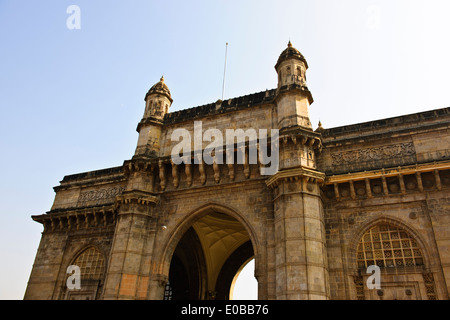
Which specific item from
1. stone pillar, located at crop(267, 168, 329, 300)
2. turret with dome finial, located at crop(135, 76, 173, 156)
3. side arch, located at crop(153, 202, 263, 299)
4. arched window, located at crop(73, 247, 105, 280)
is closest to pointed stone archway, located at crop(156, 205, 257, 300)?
arched window, located at crop(73, 247, 105, 280)

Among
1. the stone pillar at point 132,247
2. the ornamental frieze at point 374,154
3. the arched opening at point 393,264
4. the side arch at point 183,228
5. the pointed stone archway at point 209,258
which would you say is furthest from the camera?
the pointed stone archway at point 209,258

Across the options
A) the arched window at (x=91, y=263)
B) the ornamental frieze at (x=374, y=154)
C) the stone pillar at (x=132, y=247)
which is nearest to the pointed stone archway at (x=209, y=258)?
the arched window at (x=91, y=263)

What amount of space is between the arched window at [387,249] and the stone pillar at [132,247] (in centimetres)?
828

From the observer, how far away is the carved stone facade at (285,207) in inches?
472

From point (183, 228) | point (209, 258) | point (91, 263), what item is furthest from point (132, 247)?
point (209, 258)

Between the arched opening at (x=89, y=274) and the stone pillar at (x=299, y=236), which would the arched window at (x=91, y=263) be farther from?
the stone pillar at (x=299, y=236)

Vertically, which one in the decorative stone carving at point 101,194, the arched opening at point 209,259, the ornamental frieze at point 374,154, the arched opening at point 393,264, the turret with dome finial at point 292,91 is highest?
the turret with dome finial at point 292,91

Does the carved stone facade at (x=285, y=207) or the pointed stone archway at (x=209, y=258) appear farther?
the pointed stone archway at (x=209, y=258)

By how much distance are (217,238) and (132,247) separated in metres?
7.78

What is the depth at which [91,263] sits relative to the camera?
17297 millimetres

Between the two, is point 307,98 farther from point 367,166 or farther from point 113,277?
point 113,277

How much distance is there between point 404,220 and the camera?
12.4 m

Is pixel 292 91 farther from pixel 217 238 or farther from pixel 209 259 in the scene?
pixel 209 259
